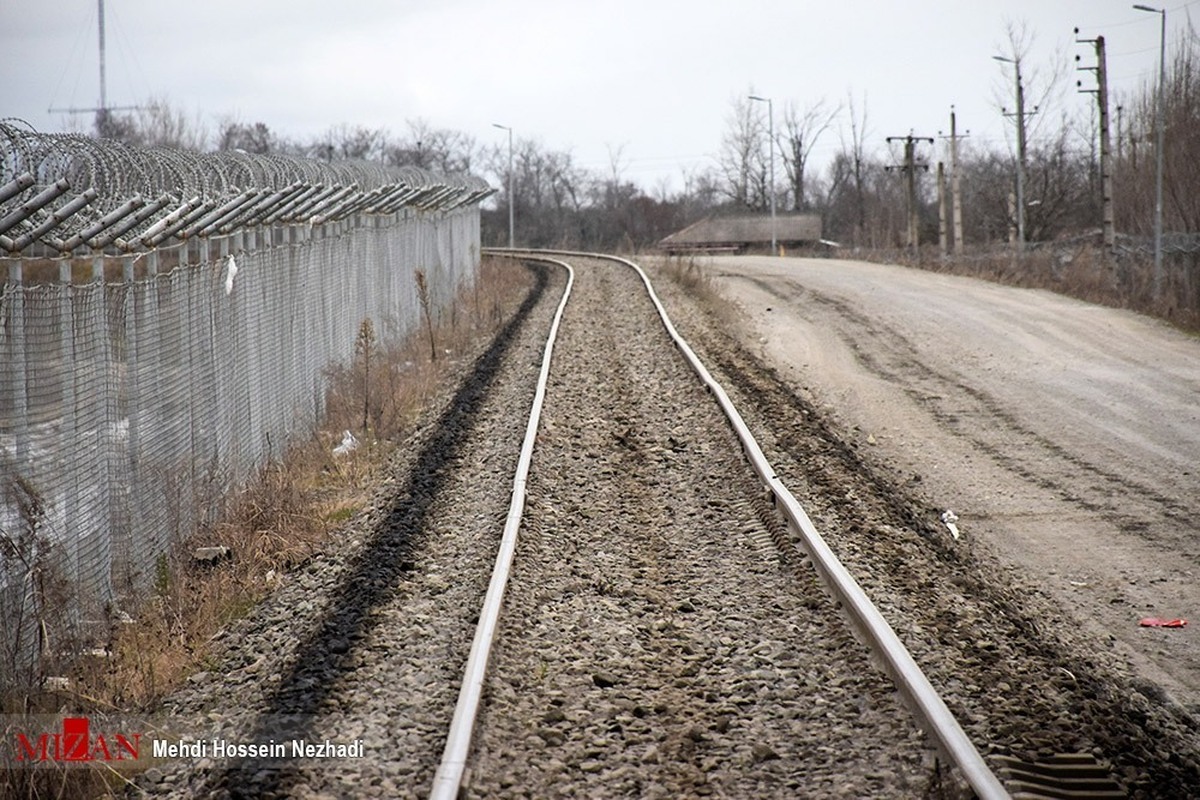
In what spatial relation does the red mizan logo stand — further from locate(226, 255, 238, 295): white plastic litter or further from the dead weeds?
locate(226, 255, 238, 295): white plastic litter

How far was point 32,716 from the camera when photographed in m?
5.94

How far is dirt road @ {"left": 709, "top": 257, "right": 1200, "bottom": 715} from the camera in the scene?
8.65 metres

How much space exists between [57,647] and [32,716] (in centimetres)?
89

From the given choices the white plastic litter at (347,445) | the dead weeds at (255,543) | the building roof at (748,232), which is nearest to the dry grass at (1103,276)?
the dead weeds at (255,543)

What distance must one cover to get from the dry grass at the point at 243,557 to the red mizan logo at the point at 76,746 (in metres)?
0.11

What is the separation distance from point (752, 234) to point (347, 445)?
203 ft

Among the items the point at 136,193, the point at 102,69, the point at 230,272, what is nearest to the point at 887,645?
the point at 136,193

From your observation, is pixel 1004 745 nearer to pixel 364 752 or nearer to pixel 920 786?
pixel 920 786


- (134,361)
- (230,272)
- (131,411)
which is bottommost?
(131,411)

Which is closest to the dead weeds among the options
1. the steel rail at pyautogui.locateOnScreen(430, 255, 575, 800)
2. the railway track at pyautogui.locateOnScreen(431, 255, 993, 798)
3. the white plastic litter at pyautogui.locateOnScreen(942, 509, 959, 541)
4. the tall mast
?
the steel rail at pyautogui.locateOnScreen(430, 255, 575, 800)

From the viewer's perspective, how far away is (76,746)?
5797 millimetres

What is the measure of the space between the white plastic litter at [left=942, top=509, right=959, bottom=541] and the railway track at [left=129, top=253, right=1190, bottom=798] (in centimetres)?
29

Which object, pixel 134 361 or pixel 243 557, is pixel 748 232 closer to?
pixel 243 557

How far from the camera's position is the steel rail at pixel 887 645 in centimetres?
505
